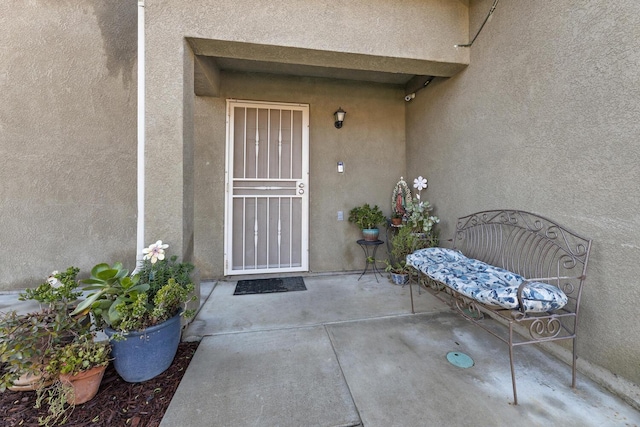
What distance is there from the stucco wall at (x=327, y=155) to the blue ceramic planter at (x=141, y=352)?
5.70 ft

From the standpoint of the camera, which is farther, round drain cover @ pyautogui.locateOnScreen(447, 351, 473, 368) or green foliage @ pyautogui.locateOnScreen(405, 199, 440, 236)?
green foliage @ pyautogui.locateOnScreen(405, 199, 440, 236)

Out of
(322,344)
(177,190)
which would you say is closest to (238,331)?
(322,344)

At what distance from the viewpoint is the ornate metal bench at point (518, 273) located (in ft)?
4.79

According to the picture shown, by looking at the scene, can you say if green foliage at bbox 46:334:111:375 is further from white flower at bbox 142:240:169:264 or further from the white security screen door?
the white security screen door

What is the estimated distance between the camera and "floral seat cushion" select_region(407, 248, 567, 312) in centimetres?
144

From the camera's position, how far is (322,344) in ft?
6.32

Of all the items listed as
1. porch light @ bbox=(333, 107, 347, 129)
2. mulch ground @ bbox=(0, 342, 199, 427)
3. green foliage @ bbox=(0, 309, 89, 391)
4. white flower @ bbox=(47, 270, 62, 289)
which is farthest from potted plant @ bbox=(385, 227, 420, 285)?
white flower @ bbox=(47, 270, 62, 289)

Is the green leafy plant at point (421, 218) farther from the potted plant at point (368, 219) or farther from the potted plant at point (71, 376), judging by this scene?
the potted plant at point (71, 376)

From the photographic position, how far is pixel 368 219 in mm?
3373

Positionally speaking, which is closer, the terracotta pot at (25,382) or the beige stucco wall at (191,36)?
the terracotta pot at (25,382)

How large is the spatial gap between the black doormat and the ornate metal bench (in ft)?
4.69

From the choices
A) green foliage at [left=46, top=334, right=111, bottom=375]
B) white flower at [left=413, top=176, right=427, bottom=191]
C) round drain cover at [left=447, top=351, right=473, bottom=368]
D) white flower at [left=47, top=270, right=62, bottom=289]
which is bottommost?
round drain cover at [left=447, top=351, right=473, bottom=368]

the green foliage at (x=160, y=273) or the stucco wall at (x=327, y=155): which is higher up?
the stucco wall at (x=327, y=155)

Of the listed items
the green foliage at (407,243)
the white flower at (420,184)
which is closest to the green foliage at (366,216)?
the green foliage at (407,243)
